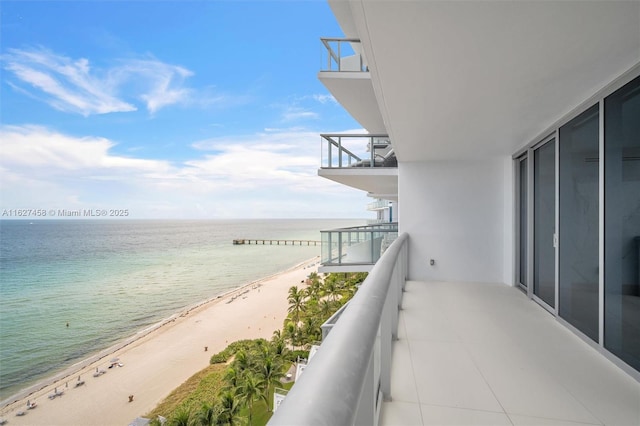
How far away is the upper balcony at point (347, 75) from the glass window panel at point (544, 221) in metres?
3.11

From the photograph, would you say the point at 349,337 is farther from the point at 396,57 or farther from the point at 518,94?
the point at 518,94

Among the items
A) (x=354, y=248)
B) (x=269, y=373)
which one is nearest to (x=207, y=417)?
(x=269, y=373)

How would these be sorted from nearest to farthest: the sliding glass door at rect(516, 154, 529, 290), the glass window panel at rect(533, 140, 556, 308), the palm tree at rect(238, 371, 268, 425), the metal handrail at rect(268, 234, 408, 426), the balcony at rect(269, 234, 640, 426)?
the metal handrail at rect(268, 234, 408, 426) < the balcony at rect(269, 234, 640, 426) < the glass window panel at rect(533, 140, 556, 308) < the sliding glass door at rect(516, 154, 529, 290) < the palm tree at rect(238, 371, 268, 425)

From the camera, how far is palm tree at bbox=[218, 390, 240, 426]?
9.64 m

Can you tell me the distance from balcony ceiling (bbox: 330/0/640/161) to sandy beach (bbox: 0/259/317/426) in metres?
15.1

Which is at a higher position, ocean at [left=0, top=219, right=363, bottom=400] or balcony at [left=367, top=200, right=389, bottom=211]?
balcony at [left=367, top=200, right=389, bottom=211]

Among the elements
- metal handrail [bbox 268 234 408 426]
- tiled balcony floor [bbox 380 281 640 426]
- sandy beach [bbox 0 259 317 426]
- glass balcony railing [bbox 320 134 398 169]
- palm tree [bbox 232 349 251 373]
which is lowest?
sandy beach [bbox 0 259 317 426]

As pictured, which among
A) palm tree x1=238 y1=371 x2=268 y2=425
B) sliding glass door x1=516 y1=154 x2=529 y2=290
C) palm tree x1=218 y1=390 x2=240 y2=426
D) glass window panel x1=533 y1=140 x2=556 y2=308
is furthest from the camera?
palm tree x1=238 y1=371 x2=268 y2=425

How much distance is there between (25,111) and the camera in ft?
194

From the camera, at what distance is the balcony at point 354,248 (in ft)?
23.8

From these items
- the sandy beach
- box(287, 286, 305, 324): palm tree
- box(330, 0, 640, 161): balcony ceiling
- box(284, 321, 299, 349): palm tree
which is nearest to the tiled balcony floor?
box(330, 0, 640, 161): balcony ceiling

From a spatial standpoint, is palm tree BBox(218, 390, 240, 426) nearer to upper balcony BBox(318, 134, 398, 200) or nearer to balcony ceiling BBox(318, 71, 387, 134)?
upper balcony BBox(318, 134, 398, 200)

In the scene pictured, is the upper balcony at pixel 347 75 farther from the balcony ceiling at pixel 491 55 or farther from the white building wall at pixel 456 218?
the balcony ceiling at pixel 491 55

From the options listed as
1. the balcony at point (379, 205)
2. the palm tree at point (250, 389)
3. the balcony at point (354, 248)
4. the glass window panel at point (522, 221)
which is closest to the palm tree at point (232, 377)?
the palm tree at point (250, 389)
